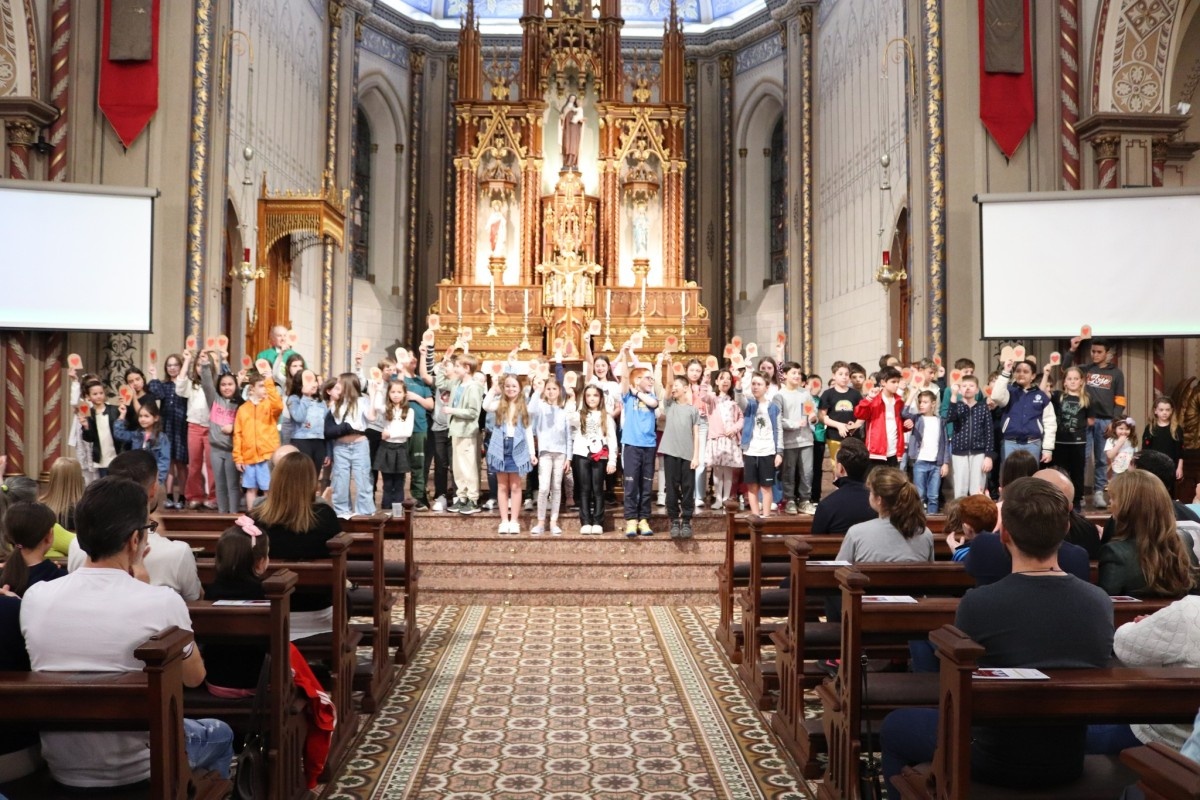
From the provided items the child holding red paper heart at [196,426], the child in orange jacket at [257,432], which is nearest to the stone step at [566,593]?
the child in orange jacket at [257,432]

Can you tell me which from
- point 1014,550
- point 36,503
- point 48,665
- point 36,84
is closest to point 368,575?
point 36,503

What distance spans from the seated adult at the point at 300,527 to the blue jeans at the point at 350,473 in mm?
4291

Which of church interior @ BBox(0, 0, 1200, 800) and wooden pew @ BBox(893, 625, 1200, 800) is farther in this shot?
church interior @ BBox(0, 0, 1200, 800)

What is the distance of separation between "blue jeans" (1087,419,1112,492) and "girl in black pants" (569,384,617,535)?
15.0 ft

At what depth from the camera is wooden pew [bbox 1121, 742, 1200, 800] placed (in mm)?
1870

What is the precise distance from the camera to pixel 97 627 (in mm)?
2998

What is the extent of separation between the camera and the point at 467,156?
1972cm

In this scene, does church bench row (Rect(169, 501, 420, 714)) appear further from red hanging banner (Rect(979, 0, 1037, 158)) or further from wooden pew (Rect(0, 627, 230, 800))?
red hanging banner (Rect(979, 0, 1037, 158))

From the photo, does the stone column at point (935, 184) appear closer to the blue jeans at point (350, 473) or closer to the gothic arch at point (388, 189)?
the blue jeans at point (350, 473)

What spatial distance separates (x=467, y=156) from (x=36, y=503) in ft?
54.4

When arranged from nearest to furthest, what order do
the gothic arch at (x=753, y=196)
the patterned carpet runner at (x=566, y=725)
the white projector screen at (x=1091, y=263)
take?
the patterned carpet runner at (x=566, y=725) → the white projector screen at (x=1091, y=263) → the gothic arch at (x=753, y=196)

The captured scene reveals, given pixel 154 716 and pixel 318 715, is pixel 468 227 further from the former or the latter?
pixel 154 716

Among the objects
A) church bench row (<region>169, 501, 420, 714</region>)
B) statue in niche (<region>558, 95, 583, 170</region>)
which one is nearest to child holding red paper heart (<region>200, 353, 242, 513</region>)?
church bench row (<region>169, 501, 420, 714</region>)

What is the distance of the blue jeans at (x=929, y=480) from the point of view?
387 inches
